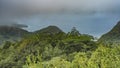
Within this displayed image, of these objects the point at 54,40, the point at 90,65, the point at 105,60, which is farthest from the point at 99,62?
the point at 54,40

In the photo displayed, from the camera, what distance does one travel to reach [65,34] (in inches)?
3002

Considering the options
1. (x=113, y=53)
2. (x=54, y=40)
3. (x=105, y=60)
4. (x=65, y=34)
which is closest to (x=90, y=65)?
(x=105, y=60)

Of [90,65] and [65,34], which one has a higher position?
Result: [65,34]

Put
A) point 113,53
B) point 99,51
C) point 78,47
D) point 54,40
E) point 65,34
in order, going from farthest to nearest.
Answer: point 65,34
point 54,40
point 78,47
point 99,51
point 113,53

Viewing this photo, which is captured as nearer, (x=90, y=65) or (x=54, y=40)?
(x=90, y=65)

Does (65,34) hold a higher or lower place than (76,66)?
higher

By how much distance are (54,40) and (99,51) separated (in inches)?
1100

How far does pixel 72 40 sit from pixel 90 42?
3242 millimetres

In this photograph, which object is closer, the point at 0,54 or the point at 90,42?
the point at 90,42

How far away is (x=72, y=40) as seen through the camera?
66.9 m

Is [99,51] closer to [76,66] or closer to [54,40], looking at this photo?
[76,66]

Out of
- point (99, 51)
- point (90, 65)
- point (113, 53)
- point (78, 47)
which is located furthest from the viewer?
point (78, 47)

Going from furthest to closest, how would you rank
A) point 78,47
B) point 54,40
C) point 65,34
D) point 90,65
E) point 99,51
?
point 65,34 < point 54,40 < point 78,47 < point 99,51 < point 90,65

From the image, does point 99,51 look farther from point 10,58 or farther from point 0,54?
point 0,54
